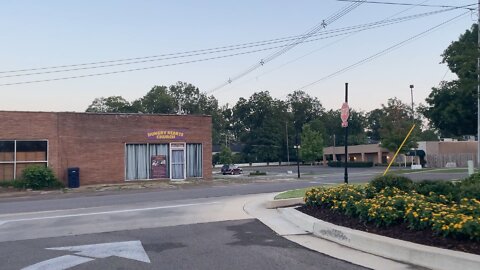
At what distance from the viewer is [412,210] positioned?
27.0 feet

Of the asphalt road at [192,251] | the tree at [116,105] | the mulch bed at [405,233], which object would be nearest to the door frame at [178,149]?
the asphalt road at [192,251]

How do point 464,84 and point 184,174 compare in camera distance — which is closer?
point 464,84

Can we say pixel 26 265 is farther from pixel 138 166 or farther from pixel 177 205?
pixel 138 166

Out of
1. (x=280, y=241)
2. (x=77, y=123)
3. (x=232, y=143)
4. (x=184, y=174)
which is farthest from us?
(x=232, y=143)

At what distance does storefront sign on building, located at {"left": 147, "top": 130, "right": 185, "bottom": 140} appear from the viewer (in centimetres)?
3038

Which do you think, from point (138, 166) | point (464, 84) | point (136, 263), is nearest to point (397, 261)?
point (136, 263)

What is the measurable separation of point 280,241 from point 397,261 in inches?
98.4

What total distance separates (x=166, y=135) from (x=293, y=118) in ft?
301

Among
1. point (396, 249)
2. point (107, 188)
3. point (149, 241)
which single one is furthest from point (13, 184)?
point (396, 249)

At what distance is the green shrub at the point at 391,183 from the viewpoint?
11.2m

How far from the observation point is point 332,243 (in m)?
8.55

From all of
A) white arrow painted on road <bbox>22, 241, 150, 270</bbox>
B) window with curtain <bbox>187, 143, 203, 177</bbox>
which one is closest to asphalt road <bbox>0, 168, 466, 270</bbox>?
white arrow painted on road <bbox>22, 241, 150, 270</bbox>

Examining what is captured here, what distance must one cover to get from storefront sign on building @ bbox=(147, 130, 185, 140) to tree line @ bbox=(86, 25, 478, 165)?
604 inches

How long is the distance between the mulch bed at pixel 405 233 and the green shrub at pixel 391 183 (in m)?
1.52
